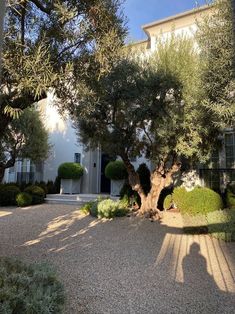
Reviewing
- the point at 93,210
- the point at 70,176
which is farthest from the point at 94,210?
the point at 70,176

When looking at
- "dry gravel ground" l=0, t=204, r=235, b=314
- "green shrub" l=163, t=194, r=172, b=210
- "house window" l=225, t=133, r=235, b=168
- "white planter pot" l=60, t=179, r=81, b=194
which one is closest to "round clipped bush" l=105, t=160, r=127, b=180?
"white planter pot" l=60, t=179, r=81, b=194

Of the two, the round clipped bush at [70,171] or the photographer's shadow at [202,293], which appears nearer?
the photographer's shadow at [202,293]

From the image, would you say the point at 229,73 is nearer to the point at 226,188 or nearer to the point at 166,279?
the point at 166,279

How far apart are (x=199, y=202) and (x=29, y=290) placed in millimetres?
7111

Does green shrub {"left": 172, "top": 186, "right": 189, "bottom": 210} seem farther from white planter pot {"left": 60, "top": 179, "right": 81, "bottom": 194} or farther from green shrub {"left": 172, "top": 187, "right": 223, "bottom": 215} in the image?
white planter pot {"left": 60, "top": 179, "right": 81, "bottom": 194}

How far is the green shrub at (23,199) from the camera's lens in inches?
501

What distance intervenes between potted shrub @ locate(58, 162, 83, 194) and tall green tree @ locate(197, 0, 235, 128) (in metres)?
9.77

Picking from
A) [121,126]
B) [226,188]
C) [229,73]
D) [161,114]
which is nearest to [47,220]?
[121,126]

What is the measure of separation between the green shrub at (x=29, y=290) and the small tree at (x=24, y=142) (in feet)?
31.4

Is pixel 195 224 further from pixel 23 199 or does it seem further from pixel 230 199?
pixel 23 199

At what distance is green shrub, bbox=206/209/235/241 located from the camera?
711cm

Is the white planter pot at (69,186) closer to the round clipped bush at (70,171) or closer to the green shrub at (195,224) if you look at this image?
the round clipped bush at (70,171)

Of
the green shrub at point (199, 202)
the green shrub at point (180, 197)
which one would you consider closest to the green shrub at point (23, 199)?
the green shrub at point (180, 197)

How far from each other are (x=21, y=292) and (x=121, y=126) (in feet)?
22.1
